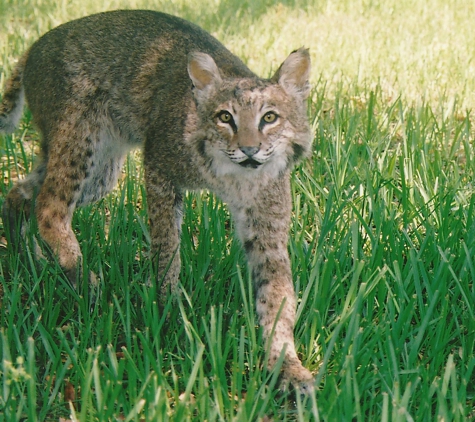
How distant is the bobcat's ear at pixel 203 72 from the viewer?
3.95m

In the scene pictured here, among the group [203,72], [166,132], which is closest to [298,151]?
[203,72]

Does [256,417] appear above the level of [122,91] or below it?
below

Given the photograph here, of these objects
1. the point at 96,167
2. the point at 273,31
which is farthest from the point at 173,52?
the point at 273,31

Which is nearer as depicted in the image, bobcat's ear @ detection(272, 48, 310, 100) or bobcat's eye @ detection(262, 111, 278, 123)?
bobcat's eye @ detection(262, 111, 278, 123)

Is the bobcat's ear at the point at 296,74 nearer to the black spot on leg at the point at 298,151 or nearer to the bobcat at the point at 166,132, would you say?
the bobcat at the point at 166,132

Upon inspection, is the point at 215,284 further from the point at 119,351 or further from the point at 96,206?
the point at 96,206

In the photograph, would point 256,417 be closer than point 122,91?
Yes

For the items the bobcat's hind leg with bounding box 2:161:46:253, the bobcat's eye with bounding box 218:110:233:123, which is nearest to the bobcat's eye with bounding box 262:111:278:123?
the bobcat's eye with bounding box 218:110:233:123

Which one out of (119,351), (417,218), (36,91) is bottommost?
(119,351)

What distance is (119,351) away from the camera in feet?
12.2

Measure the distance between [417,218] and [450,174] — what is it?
66 centimetres

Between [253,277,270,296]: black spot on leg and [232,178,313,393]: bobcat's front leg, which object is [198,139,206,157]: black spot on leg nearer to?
[232,178,313,393]: bobcat's front leg

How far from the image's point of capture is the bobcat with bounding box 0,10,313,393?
3.80m

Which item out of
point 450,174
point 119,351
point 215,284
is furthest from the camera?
point 450,174
